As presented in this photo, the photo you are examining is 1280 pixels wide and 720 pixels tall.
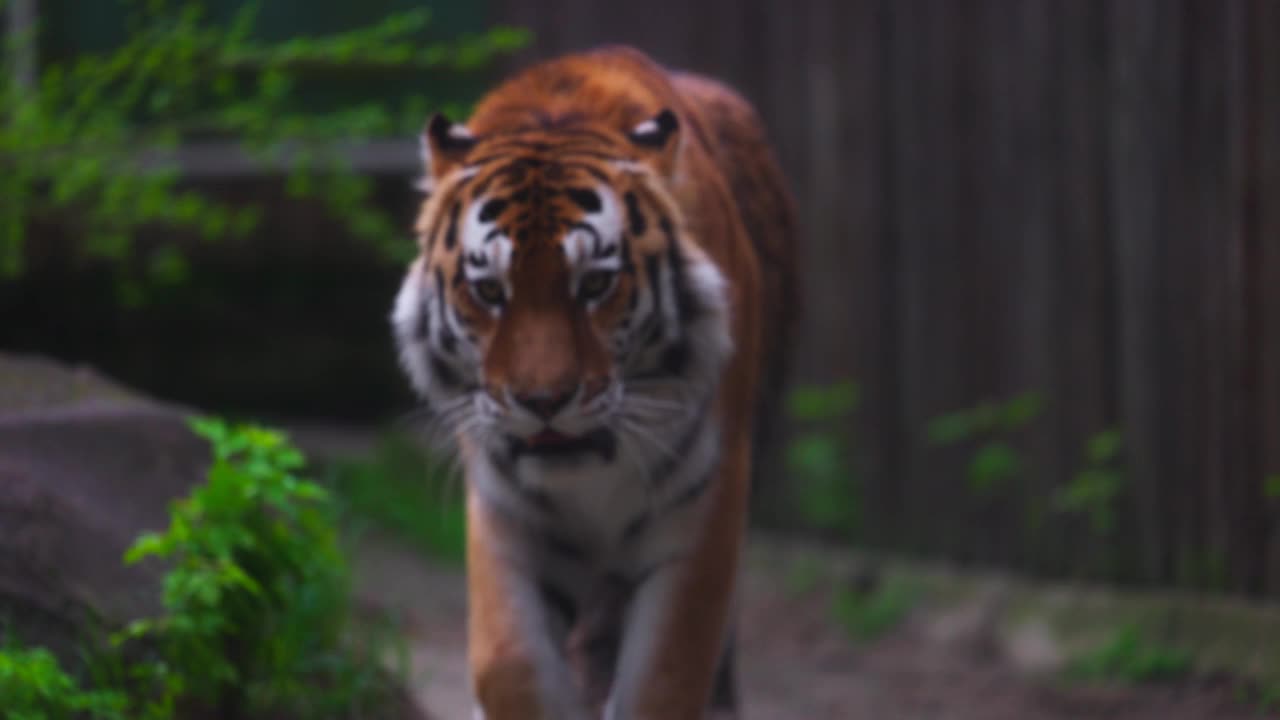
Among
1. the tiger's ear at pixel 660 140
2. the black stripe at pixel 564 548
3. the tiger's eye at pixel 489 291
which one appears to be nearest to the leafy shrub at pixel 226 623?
the black stripe at pixel 564 548

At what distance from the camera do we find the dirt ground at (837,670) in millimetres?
5031

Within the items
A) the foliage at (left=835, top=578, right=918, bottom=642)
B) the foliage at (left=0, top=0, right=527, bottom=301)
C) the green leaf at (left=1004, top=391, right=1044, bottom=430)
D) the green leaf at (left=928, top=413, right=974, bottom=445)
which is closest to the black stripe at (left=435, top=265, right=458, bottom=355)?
the foliage at (left=0, top=0, right=527, bottom=301)

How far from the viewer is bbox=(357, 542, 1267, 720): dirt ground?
16.5 feet

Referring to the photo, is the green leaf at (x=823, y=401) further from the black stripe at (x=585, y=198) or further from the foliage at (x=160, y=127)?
the black stripe at (x=585, y=198)

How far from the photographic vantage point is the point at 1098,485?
18.2 ft

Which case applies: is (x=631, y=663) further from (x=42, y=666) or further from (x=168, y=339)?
(x=168, y=339)

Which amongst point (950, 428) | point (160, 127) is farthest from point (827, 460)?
point (160, 127)

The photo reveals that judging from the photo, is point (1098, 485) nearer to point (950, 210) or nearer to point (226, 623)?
point (950, 210)

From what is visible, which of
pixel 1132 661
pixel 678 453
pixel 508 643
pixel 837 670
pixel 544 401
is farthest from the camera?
pixel 837 670

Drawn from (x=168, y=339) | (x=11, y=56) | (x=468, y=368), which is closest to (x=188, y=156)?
(x=168, y=339)

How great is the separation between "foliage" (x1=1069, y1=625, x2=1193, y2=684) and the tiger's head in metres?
2.38

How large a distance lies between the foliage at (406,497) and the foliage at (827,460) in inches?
65.6

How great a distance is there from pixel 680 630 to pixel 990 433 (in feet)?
10.0

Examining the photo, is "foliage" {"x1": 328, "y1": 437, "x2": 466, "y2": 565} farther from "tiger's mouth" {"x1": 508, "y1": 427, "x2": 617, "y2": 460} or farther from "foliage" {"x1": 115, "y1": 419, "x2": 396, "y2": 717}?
"tiger's mouth" {"x1": 508, "y1": 427, "x2": 617, "y2": 460}
